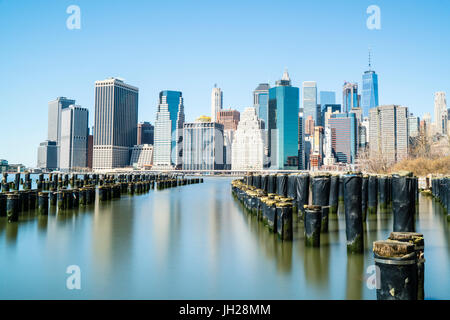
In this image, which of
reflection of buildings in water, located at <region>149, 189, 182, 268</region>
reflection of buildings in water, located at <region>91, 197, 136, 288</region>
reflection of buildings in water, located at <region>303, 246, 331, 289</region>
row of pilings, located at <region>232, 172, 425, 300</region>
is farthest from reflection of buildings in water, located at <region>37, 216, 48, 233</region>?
reflection of buildings in water, located at <region>303, 246, 331, 289</region>

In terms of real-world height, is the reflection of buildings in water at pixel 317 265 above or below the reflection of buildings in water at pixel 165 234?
above

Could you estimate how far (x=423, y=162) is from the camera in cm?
6266

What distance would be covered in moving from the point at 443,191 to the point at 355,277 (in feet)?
74.6

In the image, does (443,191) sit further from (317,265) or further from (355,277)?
(355,277)

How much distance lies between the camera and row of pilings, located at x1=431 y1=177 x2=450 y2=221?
24.3m

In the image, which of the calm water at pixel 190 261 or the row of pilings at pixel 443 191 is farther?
the row of pilings at pixel 443 191

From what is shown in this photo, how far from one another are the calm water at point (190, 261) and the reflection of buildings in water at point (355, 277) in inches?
1.1

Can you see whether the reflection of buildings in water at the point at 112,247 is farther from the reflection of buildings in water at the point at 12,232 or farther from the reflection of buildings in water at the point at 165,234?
the reflection of buildings in water at the point at 12,232

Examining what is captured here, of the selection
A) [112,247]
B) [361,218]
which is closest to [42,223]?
[112,247]

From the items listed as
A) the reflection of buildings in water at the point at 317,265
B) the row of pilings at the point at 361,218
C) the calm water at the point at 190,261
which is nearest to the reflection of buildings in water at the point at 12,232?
the calm water at the point at 190,261

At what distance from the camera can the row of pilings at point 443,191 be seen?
24.3m

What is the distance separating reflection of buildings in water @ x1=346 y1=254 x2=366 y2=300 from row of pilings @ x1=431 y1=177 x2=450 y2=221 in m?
13.2
